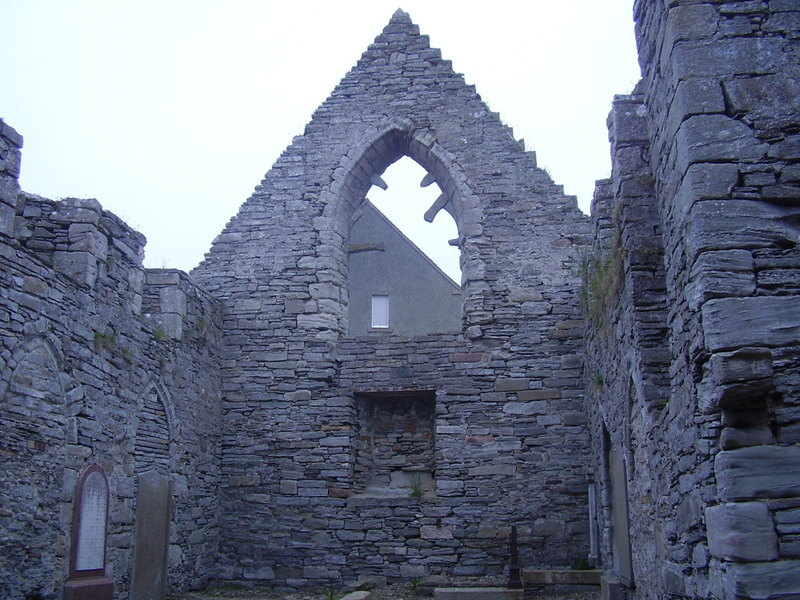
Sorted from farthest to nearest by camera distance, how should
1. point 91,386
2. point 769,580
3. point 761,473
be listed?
point 91,386
point 761,473
point 769,580

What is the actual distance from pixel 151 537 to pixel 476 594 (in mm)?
3154

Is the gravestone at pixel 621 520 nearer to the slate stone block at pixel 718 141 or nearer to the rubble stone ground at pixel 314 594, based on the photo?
the rubble stone ground at pixel 314 594

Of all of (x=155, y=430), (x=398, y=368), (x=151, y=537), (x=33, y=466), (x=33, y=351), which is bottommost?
(x=151, y=537)

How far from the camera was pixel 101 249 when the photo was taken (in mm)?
7977

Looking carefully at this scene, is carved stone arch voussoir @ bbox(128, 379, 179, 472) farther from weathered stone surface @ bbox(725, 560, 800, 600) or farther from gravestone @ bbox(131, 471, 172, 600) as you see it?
weathered stone surface @ bbox(725, 560, 800, 600)

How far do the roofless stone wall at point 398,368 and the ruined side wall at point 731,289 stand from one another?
4.42 m

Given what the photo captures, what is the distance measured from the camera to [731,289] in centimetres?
446

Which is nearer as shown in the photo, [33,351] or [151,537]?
[33,351]

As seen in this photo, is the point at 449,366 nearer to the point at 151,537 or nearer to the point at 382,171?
the point at 382,171

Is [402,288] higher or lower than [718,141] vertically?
higher

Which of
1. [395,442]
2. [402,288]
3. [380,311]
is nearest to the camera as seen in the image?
[395,442]

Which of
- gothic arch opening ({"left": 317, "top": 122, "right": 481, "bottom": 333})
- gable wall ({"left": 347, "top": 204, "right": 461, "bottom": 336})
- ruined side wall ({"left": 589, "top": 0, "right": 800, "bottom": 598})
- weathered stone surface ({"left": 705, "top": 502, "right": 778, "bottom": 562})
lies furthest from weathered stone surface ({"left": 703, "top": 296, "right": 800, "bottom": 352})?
gable wall ({"left": 347, "top": 204, "right": 461, "bottom": 336})

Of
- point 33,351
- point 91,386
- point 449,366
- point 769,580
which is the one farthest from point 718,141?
point 449,366

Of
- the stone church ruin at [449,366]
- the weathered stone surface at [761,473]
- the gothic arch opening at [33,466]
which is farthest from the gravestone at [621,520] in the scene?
the gothic arch opening at [33,466]
